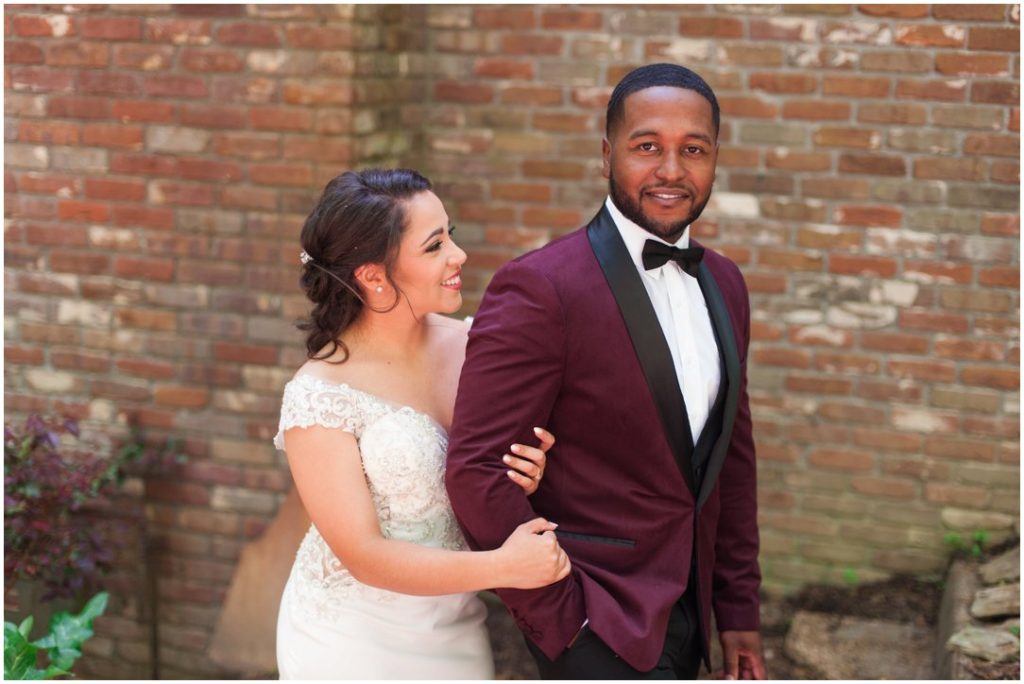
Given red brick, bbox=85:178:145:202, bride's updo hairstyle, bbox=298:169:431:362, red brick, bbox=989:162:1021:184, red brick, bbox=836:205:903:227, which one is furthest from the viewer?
red brick, bbox=85:178:145:202

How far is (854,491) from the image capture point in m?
4.14

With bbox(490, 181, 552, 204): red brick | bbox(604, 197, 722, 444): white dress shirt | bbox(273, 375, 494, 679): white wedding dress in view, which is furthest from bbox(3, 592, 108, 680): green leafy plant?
bbox(490, 181, 552, 204): red brick

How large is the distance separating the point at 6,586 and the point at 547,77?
8.83 ft

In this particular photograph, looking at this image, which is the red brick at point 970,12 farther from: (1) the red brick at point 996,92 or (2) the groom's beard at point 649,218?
(2) the groom's beard at point 649,218

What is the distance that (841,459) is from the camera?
13.5 ft

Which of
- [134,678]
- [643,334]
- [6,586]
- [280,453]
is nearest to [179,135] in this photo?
[280,453]

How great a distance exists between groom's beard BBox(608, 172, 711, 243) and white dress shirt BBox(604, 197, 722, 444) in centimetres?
2

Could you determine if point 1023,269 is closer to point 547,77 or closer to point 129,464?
point 547,77

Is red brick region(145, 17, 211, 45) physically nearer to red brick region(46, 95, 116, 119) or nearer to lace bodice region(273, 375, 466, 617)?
red brick region(46, 95, 116, 119)

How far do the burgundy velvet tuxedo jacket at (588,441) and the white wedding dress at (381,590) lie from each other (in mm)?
172

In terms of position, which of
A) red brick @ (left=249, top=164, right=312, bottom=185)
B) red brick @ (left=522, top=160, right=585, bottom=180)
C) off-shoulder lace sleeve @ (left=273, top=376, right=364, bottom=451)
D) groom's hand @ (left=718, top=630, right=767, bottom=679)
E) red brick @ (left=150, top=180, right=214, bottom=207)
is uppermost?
red brick @ (left=522, top=160, right=585, bottom=180)

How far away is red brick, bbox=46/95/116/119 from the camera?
4168mm

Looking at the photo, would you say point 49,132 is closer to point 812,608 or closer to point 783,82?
point 783,82

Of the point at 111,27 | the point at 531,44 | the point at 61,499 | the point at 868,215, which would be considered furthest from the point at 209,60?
the point at 868,215
